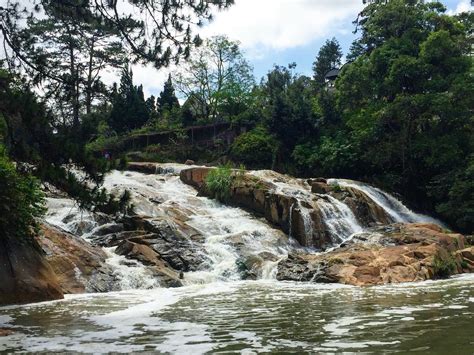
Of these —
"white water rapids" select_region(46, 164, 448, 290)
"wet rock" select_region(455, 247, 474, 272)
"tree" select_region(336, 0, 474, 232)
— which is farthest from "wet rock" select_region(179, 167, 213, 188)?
"wet rock" select_region(455, 247, 474, 272)

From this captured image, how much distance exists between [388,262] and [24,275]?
28.8 feet

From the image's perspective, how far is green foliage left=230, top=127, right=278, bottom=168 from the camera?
3188 cm

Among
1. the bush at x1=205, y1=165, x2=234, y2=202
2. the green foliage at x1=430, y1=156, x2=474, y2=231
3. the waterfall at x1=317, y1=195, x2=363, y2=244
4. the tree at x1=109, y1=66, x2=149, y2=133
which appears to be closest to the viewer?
the waterfall at x1=317, y1=195, x2=363, y2=244

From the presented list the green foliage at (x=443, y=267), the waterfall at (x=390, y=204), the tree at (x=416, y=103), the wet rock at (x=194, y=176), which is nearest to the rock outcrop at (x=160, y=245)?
the green foliage at (x=443, y=267)

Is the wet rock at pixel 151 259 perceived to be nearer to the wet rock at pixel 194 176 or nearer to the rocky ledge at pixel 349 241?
the rocky ledge at pixel 349 241

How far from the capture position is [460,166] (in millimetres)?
24766

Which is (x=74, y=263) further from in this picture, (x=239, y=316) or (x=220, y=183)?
(x=220, y=183)

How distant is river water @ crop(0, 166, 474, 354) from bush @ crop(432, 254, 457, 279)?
1.67 ft

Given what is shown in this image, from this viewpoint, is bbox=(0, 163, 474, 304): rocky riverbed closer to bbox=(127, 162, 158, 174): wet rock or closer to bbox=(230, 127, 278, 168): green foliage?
bbox=(127, 162, 158, 174): wet rock

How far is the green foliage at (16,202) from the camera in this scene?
9492mm

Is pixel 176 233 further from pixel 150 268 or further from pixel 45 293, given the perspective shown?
pixel 45 293

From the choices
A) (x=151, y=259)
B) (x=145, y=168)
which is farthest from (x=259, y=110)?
(x=151, y=259)

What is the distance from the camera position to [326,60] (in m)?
62.7

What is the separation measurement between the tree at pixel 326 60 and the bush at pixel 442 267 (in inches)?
1970
